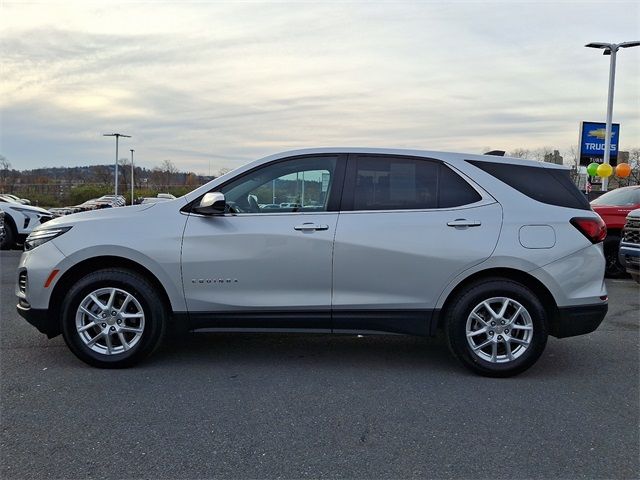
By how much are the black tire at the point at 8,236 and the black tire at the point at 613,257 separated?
1201cm

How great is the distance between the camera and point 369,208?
14.3 feet

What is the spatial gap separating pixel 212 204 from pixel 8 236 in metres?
10.1

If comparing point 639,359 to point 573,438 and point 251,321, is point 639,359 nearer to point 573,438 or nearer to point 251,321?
point 573,438

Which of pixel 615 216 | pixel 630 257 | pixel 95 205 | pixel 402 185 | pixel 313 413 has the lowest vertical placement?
pixel 313 413

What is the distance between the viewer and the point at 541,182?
446 centimetres

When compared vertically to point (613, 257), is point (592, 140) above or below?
above

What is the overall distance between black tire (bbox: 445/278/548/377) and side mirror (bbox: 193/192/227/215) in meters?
1.96

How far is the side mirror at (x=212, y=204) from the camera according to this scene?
13.9ft

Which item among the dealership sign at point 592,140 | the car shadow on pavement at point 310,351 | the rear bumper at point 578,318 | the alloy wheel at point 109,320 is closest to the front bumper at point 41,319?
the alloy wheel at point 109,320

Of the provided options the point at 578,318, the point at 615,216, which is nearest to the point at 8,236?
the point at 578,318

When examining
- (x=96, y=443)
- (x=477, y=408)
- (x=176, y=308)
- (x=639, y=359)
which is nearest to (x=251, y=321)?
(x=176, y=308)

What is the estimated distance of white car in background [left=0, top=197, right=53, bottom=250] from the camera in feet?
40.1

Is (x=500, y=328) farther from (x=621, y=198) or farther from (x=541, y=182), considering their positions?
(x=621, y=198)

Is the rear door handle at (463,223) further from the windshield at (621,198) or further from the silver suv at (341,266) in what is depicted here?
the windshield at (621,198)
